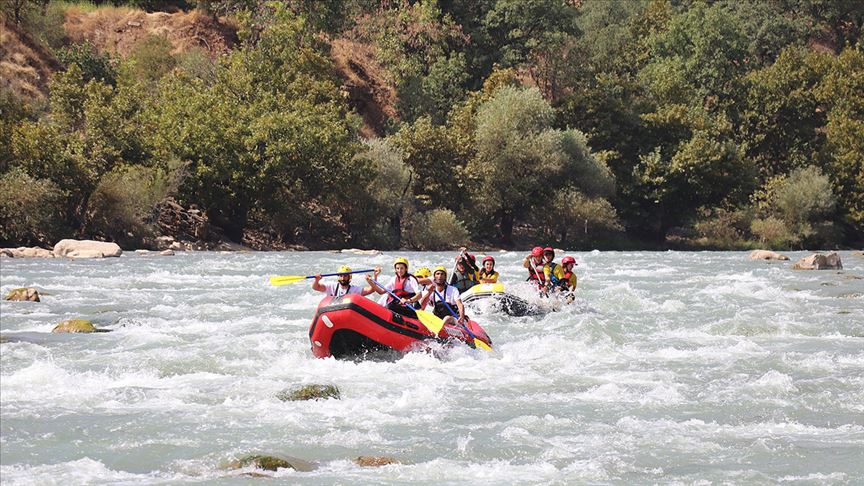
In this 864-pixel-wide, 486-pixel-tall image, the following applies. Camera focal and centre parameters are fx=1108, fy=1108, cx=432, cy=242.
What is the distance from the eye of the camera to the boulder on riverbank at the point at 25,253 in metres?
33.4

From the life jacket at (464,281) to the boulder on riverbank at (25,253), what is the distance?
56.8ft

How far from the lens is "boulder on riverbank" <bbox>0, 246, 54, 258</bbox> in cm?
3342

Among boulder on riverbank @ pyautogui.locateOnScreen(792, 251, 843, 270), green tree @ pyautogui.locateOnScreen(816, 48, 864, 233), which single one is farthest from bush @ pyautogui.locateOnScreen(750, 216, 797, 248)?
boulder on riverbank @ pyautogui.locateOnScreen(792, 251, 843, 270)

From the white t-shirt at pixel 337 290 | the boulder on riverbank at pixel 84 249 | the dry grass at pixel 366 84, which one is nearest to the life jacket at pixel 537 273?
the white t-shirt at pixel 337 290

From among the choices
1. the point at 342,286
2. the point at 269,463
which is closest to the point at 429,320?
the point at 342,286

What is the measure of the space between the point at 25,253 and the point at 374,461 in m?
26.5

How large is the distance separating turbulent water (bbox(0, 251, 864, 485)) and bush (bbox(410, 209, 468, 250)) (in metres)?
23.6

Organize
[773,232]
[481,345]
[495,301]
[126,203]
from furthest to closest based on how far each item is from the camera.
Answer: [773,232] → [126,203] → [495,301] → [481,345]

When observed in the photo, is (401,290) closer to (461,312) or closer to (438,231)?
(461,312)

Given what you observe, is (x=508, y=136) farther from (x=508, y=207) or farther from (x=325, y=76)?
(x=325, y=76)

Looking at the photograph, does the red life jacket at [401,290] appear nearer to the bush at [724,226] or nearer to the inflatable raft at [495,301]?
the inflatable raft at [495,301]

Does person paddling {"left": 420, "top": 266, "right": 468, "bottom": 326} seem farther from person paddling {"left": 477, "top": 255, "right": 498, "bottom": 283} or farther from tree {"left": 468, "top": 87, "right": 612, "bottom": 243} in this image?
tree {"left": 468, "top": 87, "right": 612, "bottom": 243}

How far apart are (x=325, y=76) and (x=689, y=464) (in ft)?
148

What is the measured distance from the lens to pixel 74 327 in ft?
57.0
